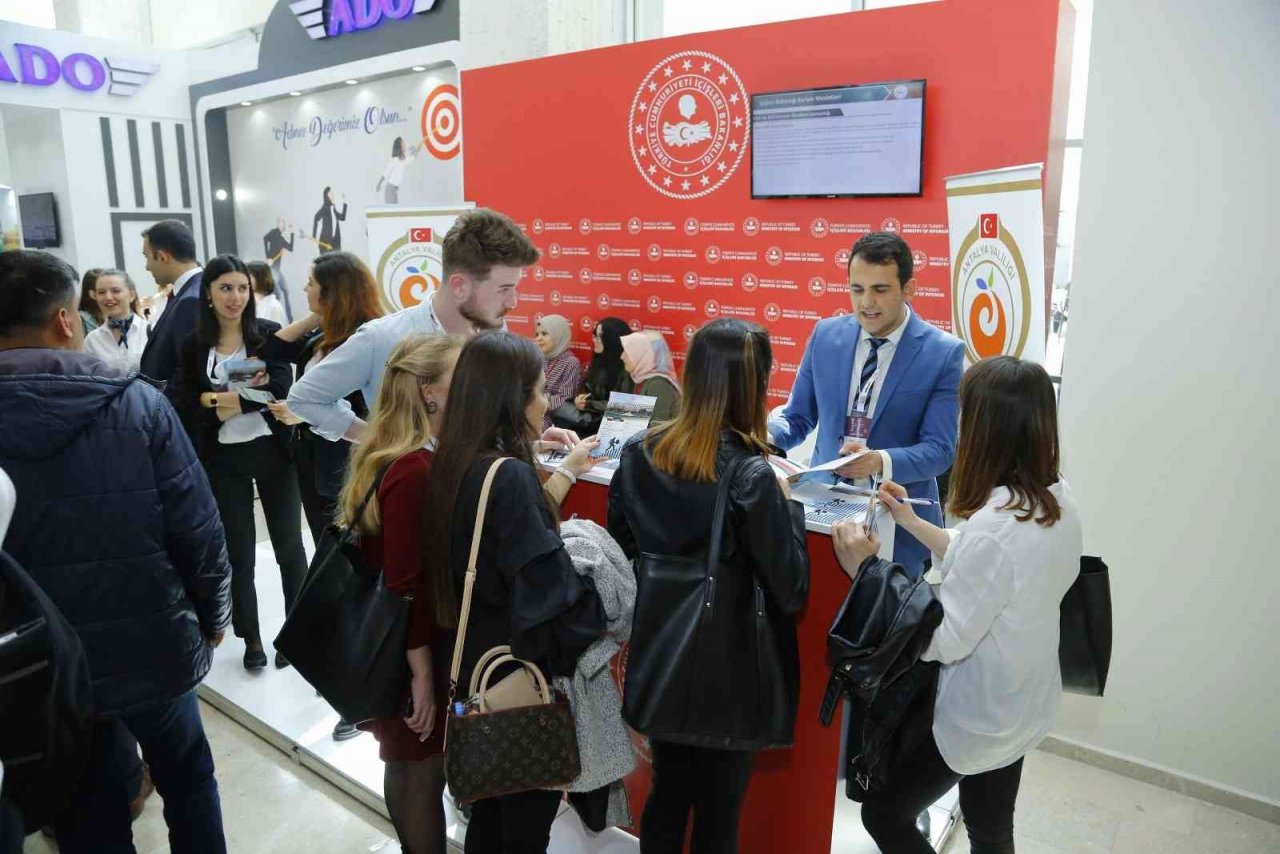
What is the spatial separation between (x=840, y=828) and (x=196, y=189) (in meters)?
9.39

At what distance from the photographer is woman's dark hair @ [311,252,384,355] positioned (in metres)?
3.25

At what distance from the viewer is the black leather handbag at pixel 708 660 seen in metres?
1.76

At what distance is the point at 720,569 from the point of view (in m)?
1.75

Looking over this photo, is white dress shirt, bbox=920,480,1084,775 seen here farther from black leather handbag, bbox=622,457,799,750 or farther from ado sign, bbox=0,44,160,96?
ado sign, bbox=0,44,160,96

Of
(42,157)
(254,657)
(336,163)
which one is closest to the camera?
(254,657)

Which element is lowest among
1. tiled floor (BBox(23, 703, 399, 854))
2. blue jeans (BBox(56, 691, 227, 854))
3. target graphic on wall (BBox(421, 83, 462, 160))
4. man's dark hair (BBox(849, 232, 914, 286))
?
tiled floor (BBox(23, 703, 399, 854))

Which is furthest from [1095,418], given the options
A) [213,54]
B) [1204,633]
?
[213,54]

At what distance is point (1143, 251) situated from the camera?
290 centimetres

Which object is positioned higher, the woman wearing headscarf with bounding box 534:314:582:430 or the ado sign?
the ado sign

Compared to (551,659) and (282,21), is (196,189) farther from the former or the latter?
(551,659)

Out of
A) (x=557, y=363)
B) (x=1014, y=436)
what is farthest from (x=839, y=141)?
(x=1014, y=436)

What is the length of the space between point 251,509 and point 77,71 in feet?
22.5

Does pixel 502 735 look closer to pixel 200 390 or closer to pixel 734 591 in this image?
pixel 734 591

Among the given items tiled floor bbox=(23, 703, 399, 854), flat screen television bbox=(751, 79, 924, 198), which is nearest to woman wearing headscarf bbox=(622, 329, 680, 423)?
flat screen television bbox=(751, 79, 924, 198)
